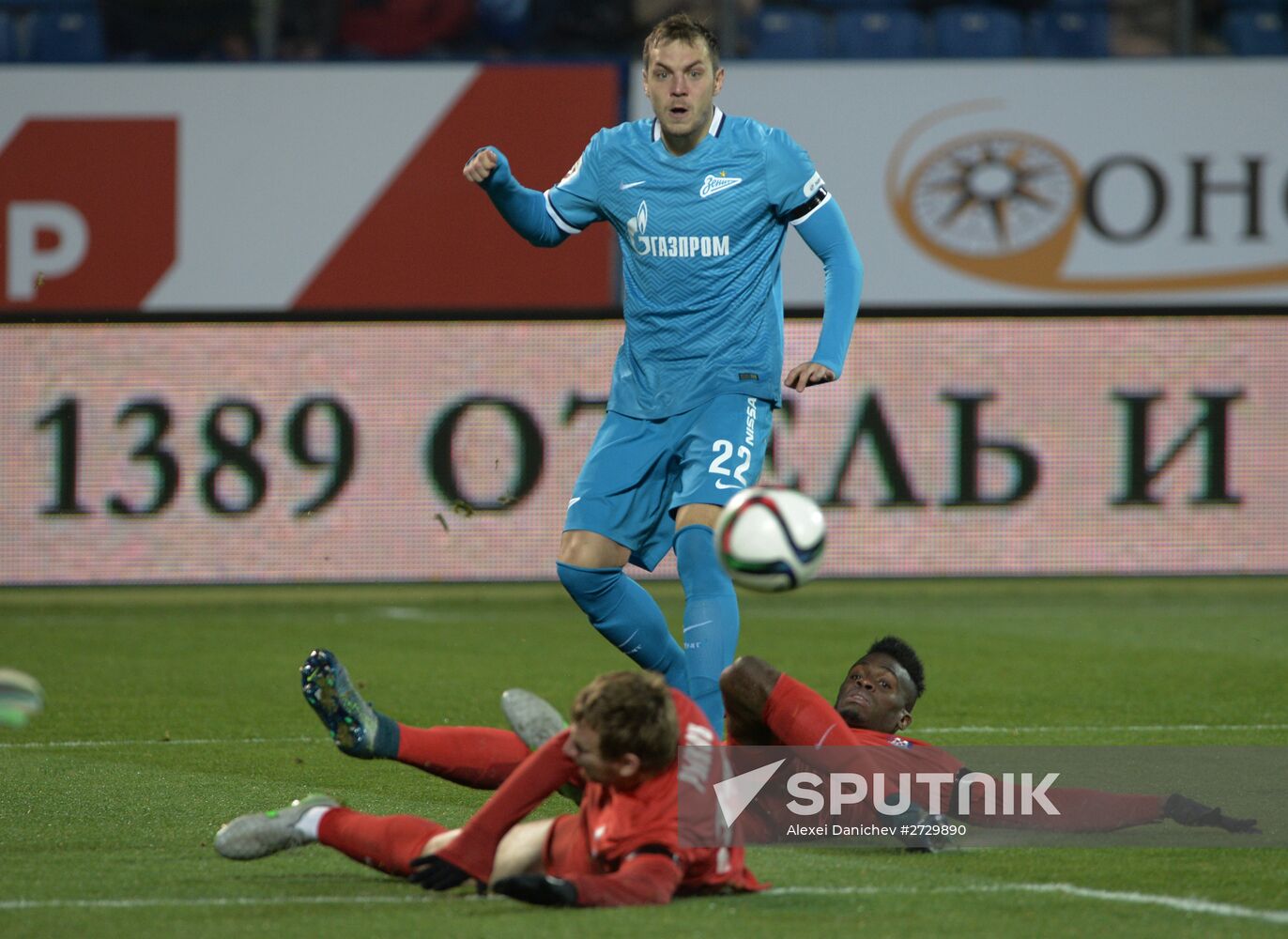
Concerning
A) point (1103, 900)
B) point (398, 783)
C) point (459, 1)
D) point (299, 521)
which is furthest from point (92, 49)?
point (1103, 900)

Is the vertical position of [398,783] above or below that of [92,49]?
below

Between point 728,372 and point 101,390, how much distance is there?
7.31m

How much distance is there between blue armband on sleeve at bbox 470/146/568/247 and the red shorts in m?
2.14

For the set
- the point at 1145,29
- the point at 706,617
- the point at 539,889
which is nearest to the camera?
the point at 539,889

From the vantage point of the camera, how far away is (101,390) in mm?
12398

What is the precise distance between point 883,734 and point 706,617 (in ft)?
1.85

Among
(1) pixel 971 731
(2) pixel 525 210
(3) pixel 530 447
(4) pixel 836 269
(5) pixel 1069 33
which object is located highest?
(5) pixel 1069 33

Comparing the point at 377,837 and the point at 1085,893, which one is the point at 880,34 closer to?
the point at 1085,893

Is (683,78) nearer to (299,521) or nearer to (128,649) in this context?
(128,649)

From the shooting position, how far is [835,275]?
19.7 feet

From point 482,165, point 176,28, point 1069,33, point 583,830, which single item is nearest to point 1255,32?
point 1069,33

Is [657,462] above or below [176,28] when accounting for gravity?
below

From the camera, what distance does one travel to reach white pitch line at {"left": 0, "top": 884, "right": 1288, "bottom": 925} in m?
4.42
